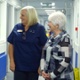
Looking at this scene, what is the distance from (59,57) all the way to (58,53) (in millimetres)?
46

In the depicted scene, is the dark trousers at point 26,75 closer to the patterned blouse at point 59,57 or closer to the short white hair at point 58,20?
the patterned blouse at point 59,57

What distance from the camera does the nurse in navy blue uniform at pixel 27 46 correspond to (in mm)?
2596

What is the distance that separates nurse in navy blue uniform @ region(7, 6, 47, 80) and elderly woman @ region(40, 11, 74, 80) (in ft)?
0.60

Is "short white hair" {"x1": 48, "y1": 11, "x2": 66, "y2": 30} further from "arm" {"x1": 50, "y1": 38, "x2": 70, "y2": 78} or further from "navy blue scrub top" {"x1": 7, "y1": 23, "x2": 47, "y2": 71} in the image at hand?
"navy blue scrub top" {"x1": 7, "y1": 23, "x2": 47, "y2": 71}

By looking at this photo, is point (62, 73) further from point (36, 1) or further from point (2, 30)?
point (36, 1)

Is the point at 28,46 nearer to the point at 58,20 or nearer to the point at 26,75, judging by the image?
the point at 26,75

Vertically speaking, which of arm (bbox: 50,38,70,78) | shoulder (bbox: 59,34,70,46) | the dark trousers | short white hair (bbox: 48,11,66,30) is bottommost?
the dark trousers

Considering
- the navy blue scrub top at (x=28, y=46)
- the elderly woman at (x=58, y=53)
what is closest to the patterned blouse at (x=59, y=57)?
the elderly woman at (x=58, y=53)

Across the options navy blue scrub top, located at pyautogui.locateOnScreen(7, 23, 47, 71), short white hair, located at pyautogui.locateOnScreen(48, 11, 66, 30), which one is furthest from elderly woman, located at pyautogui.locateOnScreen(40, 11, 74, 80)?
navy blue scrub top, located at pyautogui.locateOnScreen(7, 23, 47, 71)

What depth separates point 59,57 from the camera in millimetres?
2371

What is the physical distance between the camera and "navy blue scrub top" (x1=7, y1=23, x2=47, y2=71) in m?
2.59

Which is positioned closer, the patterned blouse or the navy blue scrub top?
the patterned blouse

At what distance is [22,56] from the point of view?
2.62 meters

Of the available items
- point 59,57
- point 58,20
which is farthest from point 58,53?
point 58,20
